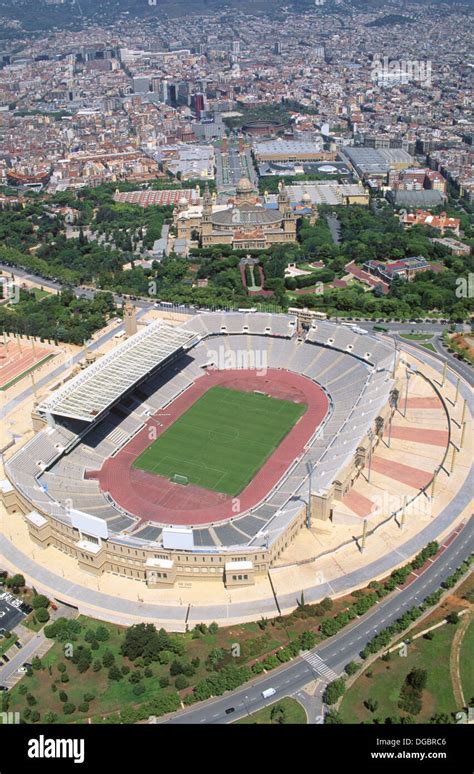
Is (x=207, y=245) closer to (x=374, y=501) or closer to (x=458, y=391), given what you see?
(x=458, y=391)

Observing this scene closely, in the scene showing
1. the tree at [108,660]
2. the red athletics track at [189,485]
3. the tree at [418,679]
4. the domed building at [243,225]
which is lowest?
the tree at [108,660]

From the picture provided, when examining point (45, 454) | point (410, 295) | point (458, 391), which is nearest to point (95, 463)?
point (45, 454)

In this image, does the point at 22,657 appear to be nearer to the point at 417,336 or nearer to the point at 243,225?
the point at 417,336

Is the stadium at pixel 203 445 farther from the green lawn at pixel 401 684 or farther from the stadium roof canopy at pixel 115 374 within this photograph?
the green lawn at pixel 401 684

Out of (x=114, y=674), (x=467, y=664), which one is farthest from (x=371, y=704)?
(x=114, y=674)

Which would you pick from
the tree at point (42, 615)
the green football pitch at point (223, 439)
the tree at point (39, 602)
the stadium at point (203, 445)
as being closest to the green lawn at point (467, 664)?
the stadium at point (203, 445)

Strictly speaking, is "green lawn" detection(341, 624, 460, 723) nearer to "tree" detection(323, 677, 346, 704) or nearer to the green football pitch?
"tree" detection(323, 677, 346, 704)
